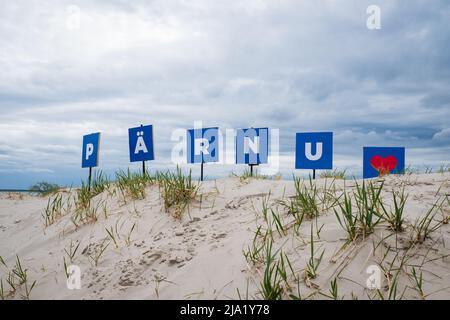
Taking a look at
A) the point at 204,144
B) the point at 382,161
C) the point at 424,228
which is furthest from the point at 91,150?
the point at 424,228

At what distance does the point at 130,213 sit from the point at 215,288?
1895 mm

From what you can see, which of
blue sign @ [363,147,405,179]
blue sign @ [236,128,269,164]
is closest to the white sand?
blue sign @ [363,147,405,179]

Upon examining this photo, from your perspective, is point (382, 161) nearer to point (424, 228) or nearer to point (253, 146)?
point (253, 146)

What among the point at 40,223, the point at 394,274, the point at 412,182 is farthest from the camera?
the point at 40,223

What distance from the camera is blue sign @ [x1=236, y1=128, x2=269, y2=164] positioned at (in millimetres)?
7699

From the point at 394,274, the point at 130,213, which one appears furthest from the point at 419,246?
the point at 130,213

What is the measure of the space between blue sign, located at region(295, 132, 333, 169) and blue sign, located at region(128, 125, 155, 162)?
270cm

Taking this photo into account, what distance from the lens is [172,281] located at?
284cm

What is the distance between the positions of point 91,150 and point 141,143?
3.48ft

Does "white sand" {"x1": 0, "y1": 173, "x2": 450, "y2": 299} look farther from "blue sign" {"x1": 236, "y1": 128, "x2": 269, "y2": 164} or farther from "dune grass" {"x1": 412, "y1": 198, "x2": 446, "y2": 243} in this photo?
"blue sign" {"x1": 236, "y1": 128, "x2": 269, "y2": 164}

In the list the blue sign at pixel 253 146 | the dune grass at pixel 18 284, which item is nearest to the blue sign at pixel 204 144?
the blue sign at pixel 253 146

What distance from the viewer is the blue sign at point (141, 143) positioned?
22.8ft
